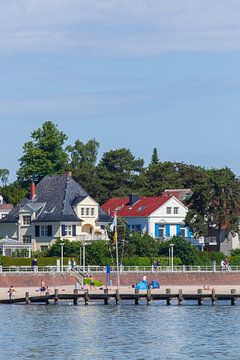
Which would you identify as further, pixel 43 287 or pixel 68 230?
pixel 68 230

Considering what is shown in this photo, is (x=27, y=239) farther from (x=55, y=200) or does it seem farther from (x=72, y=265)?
(x=72, y=265)

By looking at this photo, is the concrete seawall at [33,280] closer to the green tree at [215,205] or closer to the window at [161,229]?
the green tree at [215,205]

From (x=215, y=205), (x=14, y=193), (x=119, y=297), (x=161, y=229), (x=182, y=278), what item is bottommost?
(x=119, y=297)

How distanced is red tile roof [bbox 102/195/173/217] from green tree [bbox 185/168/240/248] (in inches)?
181

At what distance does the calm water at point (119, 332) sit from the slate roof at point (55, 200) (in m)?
39.4

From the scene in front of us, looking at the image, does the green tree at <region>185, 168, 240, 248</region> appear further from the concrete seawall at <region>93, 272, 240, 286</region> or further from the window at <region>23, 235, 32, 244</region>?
the concrete seawall at <region>93, 272, 240, 286</region>

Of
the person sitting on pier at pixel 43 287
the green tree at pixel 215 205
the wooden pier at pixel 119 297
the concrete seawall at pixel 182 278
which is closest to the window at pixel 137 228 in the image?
the green tree at pixel 215 205

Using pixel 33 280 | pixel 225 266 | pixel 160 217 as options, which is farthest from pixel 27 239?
pixel 33 280

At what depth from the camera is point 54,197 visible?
14362 centimetres

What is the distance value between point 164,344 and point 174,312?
1911cm

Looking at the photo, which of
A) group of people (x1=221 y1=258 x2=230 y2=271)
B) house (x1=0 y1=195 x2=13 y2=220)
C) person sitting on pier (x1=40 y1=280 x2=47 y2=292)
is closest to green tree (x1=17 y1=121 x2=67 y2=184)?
house (x1=0 y1=195 x2=13 y2=220)

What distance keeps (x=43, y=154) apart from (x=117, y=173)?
14816 mm

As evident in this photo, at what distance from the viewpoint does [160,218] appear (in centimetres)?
15025

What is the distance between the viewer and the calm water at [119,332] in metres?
72.8
